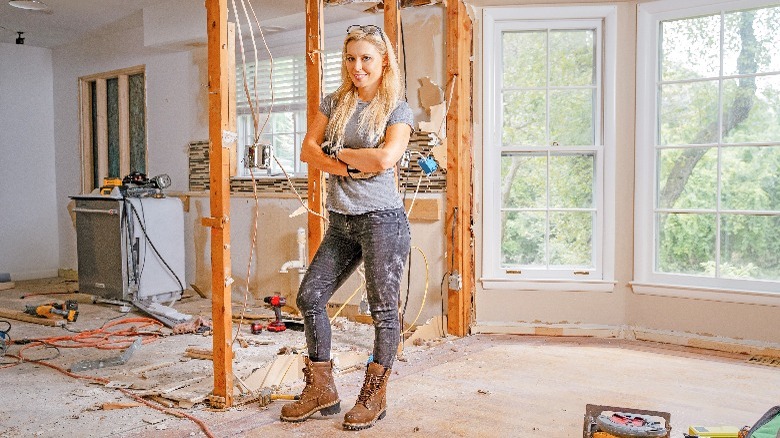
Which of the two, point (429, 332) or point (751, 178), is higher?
point (751, 178)

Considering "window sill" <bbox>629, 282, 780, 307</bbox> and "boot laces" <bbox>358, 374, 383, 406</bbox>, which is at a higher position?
"window sill" <bbox>629, 282, 780, 307</bbox>

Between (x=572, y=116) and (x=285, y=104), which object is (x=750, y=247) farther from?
(x=285, y=104)

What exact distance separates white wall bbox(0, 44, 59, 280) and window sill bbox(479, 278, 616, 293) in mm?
5932

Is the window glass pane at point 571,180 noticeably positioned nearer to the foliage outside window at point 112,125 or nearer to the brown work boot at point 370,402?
the brown work boot at point 370,402

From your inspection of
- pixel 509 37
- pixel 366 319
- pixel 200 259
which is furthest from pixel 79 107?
pixel 509 37

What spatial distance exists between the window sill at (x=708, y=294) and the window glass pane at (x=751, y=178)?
0.40 meters

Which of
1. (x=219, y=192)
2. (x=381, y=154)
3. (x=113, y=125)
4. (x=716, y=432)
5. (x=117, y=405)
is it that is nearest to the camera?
(x=716, y=432)

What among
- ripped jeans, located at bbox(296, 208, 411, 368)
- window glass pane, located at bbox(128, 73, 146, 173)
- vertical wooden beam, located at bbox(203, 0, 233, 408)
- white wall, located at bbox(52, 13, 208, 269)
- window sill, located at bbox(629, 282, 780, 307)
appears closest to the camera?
ripped jeans, located at bbox(296, 208, 411, 368)

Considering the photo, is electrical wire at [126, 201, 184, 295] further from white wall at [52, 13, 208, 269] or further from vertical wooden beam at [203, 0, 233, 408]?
vertical wooden beam at [203, 0, 233, 408]

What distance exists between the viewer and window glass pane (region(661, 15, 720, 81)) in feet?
13.1

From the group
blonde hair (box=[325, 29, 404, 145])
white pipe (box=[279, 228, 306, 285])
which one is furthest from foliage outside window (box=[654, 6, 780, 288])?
white pipe (box=[279, 228, 306, 285])

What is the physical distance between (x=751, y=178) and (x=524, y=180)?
139 centimetres

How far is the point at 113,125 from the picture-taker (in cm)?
727

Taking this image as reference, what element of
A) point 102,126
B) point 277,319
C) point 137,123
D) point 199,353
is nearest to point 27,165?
point 102,126
